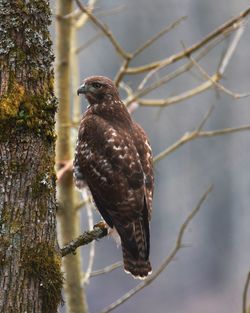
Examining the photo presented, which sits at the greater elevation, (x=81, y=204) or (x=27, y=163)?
(x=81, y=204)

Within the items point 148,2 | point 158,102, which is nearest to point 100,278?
point 148,2

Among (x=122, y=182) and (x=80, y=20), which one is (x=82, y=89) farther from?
(x=80, y=20)

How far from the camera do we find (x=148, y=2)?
107ft

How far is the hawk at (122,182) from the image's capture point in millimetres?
6785

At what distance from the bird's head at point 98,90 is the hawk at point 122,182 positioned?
0.60 m

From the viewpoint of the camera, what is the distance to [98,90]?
7.64 meters

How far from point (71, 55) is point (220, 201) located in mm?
21286

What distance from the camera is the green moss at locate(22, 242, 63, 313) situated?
4.84 meters

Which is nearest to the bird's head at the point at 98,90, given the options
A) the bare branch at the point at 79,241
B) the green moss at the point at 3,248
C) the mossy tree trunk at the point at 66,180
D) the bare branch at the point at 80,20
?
the mossy tree trunk at the point at 66,180


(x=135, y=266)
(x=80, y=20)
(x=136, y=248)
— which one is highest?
(x=80, y=20)

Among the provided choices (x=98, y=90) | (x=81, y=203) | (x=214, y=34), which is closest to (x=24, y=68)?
(x=214, y=34)

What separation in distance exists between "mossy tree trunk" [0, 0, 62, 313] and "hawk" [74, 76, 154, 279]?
1.78 m

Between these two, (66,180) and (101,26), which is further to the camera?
(66,180)

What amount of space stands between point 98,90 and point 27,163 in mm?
2812
